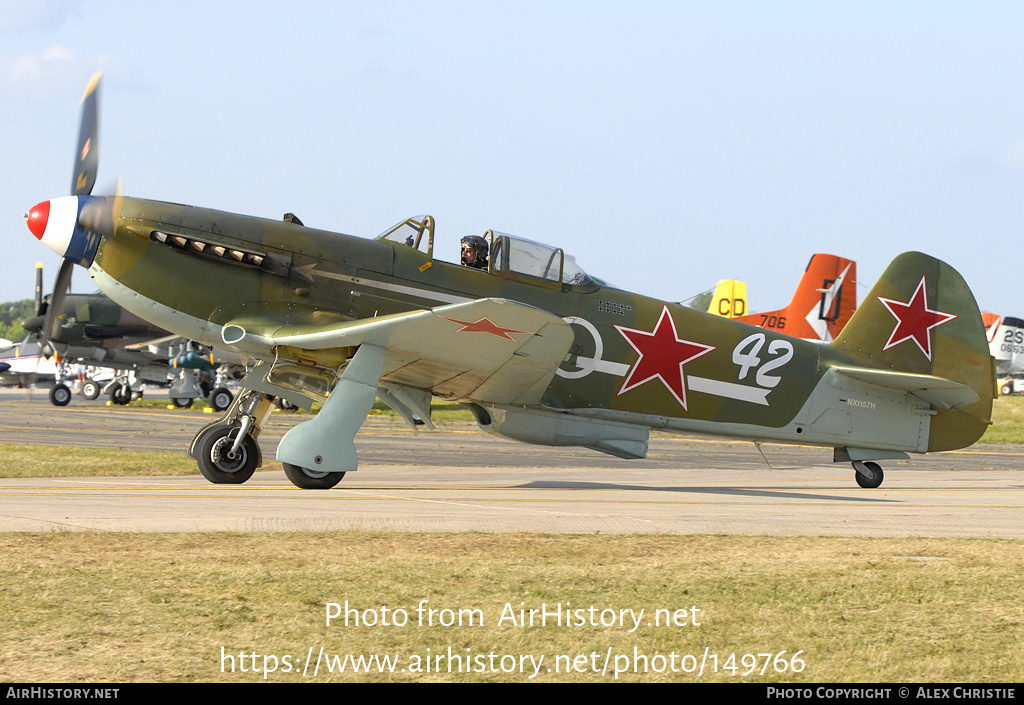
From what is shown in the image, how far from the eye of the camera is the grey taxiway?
27.2 ft

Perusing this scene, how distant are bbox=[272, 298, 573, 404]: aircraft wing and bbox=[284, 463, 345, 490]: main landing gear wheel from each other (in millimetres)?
1286

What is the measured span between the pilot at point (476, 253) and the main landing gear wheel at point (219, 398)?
23774 mm

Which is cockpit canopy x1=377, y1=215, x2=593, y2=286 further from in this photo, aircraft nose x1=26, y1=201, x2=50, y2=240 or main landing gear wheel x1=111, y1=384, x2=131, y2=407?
main landing gear wheel x1=111, y1=384, x2=131, y2=407

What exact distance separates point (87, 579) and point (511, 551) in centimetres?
273

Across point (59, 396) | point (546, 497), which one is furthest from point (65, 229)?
point (59, 396)

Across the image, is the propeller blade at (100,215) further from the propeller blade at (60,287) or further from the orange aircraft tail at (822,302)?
the orange aircraft tail at (822,302)

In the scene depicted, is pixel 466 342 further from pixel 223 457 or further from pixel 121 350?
pixel 121 350

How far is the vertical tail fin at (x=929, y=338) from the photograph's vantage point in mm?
13484

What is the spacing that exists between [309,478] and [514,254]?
3467mm

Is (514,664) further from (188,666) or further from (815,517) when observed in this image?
(815,517)

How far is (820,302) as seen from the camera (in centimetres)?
2742

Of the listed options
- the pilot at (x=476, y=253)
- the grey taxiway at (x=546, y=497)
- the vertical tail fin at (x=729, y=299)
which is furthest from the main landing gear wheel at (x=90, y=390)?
the pilot at (x=476, y=253)

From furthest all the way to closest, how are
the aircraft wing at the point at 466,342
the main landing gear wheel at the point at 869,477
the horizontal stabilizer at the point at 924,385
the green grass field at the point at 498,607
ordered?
the main landing gear wheel at the point at 869,477 → the horizontal stabilizer at the point at 924,385 → the aircraft wing at the point at 466,342 → the green grass field at the point at 498,607

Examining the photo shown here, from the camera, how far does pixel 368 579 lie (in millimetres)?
5586
